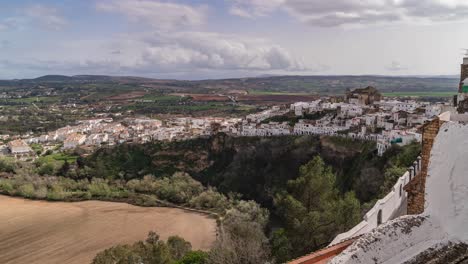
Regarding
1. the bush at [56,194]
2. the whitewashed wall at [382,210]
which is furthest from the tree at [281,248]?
the bush at [56,194]

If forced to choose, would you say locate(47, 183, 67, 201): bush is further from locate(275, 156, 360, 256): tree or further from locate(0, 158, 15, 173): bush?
locate(275, 156, 360, 256): tree

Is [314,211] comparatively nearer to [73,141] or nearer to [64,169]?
[64,169]

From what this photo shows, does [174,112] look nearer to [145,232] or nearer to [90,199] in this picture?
[90,199]

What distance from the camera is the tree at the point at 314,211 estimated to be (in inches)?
579

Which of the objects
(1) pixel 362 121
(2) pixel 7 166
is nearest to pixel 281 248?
(1) pixel 362 121

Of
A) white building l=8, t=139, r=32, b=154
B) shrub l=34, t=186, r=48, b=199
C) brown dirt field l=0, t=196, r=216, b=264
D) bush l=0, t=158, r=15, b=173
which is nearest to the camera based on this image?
brown dirt field l=0, t=196, r=216, b=264

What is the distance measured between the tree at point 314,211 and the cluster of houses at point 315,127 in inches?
633

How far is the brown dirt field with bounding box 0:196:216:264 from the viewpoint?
25875 millimetres

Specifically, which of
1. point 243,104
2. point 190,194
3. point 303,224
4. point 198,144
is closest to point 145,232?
point 190,194

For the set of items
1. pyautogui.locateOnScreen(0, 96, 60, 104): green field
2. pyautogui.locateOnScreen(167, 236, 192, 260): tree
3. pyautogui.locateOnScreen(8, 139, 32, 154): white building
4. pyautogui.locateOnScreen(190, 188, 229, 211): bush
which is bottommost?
pyautogui.locateOnScreen(190, 188, 229, 211): bush

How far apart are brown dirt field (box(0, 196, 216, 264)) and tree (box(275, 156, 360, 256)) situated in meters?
10.8

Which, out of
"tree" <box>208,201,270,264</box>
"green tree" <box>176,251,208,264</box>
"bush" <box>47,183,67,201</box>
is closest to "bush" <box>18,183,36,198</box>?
"bush" <box>47,183,67,201</box>

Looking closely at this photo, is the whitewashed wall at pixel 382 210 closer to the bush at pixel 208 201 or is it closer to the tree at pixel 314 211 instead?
the tree at pixel 314 211

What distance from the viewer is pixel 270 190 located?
40125 millimetres
